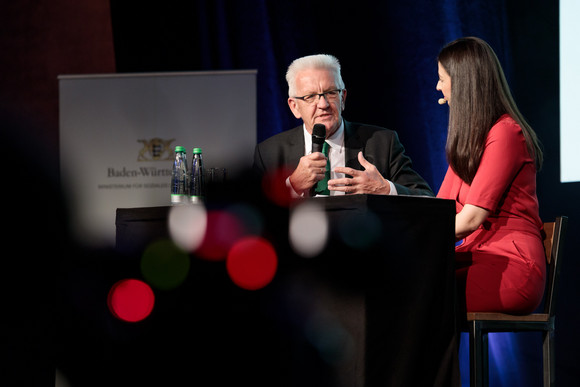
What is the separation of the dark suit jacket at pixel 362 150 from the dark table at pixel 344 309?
118cm

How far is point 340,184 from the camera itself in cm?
189

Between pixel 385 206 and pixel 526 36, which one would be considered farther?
pixel 526 36

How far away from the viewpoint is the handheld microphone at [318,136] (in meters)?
1.98

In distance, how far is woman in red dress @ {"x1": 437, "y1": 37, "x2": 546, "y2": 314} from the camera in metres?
1.87

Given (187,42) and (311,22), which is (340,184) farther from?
(187,42)

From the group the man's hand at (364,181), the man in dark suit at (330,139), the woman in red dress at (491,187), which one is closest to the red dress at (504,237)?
the woman in red dress at (491,187)

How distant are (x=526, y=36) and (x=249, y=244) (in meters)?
2.64

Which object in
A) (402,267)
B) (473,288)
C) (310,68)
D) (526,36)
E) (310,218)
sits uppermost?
(526,36)

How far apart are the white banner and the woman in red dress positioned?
2.22 meters

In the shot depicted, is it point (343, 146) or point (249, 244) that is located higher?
point (343, 146)

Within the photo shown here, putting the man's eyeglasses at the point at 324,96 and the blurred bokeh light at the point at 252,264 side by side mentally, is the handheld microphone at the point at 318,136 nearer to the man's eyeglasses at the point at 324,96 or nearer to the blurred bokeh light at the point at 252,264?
the blurred bokeh light at the point at 252,264

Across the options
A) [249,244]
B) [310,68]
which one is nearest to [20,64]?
[310,68]

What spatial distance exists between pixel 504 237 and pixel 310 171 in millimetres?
678

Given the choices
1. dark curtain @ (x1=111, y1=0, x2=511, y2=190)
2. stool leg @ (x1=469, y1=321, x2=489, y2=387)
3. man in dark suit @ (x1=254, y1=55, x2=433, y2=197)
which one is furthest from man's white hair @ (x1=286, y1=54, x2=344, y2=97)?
stool leg @ (x1=469, y1=321, x2=489, y2=387)
